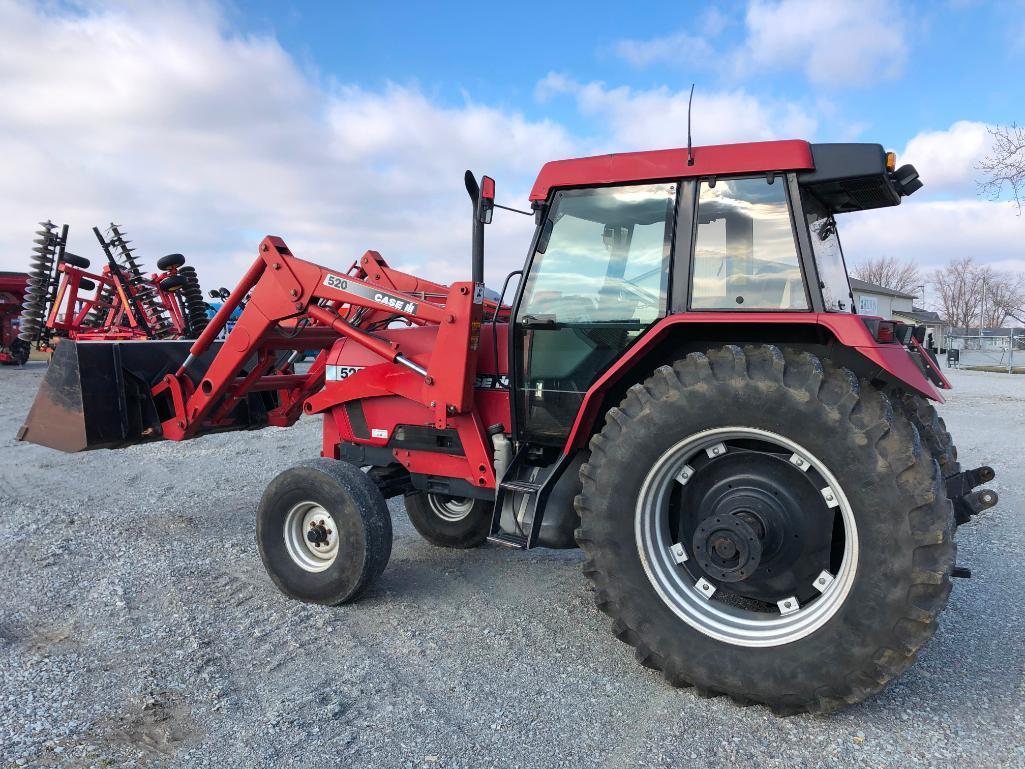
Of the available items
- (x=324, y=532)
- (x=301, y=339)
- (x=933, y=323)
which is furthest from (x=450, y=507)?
(x=933, y=323)

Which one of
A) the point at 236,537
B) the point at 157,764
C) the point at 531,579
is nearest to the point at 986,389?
the point at 531,579

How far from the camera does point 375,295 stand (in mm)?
4039

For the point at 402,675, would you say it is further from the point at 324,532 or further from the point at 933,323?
the point at 933,323

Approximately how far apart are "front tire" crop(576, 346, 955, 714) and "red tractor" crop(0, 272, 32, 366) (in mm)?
21419

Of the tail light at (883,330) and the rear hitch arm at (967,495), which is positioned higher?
the tail light at (883,330)

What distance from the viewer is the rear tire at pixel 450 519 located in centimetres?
483

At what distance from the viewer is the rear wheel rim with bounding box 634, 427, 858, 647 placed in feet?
8.91

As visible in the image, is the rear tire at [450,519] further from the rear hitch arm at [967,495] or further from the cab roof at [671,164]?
the rear hitch arm at [967,495]

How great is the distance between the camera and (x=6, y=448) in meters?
8.41

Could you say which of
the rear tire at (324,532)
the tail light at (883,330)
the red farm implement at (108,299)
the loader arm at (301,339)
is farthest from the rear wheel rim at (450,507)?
the red farm implement at (108,299)

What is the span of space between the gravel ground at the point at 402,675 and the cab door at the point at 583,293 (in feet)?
3.82

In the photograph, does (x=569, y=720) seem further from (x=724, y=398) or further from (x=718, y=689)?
(x=724, y=398)

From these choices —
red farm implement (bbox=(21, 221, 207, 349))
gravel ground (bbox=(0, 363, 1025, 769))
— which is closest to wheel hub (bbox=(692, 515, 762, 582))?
gravel ground (bbox=(0, 363, 1025, 769))

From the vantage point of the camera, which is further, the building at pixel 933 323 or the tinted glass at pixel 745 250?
the building at pixel 933 323
